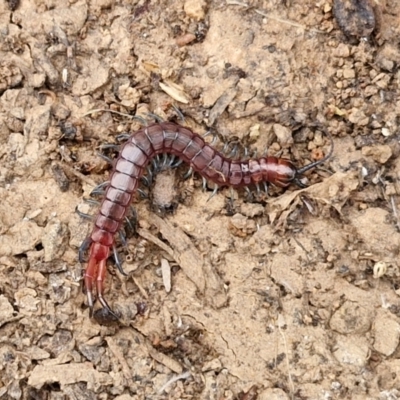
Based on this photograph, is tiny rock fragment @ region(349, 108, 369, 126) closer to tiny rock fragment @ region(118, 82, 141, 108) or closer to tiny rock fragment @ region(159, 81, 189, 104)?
tiny rock fragment @ region(159, 81, 189, 104)

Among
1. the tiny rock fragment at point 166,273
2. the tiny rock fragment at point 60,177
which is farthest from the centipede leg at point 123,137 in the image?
the tiny rock fragment at point 166,273

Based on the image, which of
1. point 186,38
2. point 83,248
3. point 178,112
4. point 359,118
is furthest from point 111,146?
A: point 359,118

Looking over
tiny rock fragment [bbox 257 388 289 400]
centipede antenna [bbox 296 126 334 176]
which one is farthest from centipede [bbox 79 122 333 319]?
tiny rock fragment [bbox 257 388 289 400]

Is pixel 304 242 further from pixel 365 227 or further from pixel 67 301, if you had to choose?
pixel 67 301

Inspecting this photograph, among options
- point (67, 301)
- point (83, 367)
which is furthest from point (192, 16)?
point (83, 367)

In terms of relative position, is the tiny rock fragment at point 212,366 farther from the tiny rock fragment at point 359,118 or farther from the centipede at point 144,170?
the tiny rock fragment at point 359,118

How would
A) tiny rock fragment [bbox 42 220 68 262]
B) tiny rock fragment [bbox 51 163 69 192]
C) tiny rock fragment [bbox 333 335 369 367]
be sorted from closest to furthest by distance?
tiny rock fragment [bbox 333 335 369 367] → tiny rock fragment [bbox 42 220 68 262] → tiny rock fragment [bbox 51 163 69 192]
